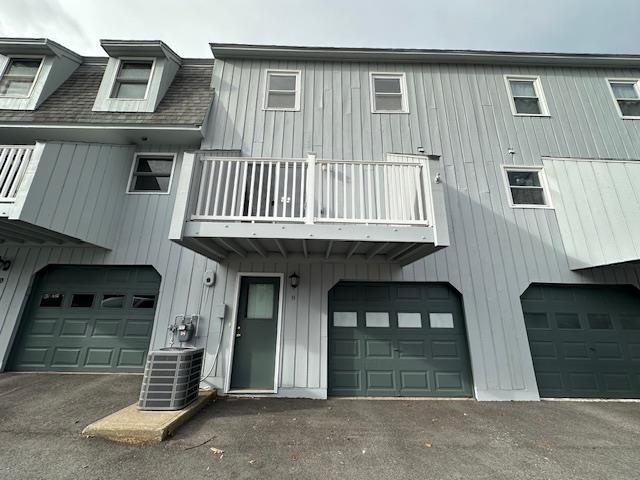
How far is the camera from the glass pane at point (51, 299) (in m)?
5.45

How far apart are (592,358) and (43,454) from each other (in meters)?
8.54

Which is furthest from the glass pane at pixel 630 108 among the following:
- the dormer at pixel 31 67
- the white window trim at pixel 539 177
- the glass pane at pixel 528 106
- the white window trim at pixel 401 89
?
the dormer at pixel 31 67

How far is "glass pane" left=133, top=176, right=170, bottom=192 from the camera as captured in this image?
6.04 metres

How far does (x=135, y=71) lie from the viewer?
6.78 meters

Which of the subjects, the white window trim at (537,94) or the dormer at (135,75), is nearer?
the dormer at (135,75)

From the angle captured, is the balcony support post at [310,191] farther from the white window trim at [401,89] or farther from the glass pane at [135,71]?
the glass pane at [135,71]

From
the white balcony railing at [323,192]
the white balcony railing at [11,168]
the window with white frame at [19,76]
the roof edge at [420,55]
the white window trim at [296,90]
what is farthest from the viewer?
the roof edge at [420,55]

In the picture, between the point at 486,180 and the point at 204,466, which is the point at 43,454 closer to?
the point at 204,466

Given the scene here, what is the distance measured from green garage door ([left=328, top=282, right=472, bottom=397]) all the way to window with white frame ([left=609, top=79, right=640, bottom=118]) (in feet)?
23.0

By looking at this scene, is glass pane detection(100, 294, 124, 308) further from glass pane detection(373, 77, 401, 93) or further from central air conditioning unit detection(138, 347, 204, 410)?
glass pane detection(373, 77, 401, 93)

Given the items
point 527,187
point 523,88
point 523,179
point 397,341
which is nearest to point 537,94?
point 523,88

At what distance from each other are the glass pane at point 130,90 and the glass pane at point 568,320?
10.6 metres

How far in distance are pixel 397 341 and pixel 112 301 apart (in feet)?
19.2

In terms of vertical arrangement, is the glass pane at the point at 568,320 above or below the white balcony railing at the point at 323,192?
below
